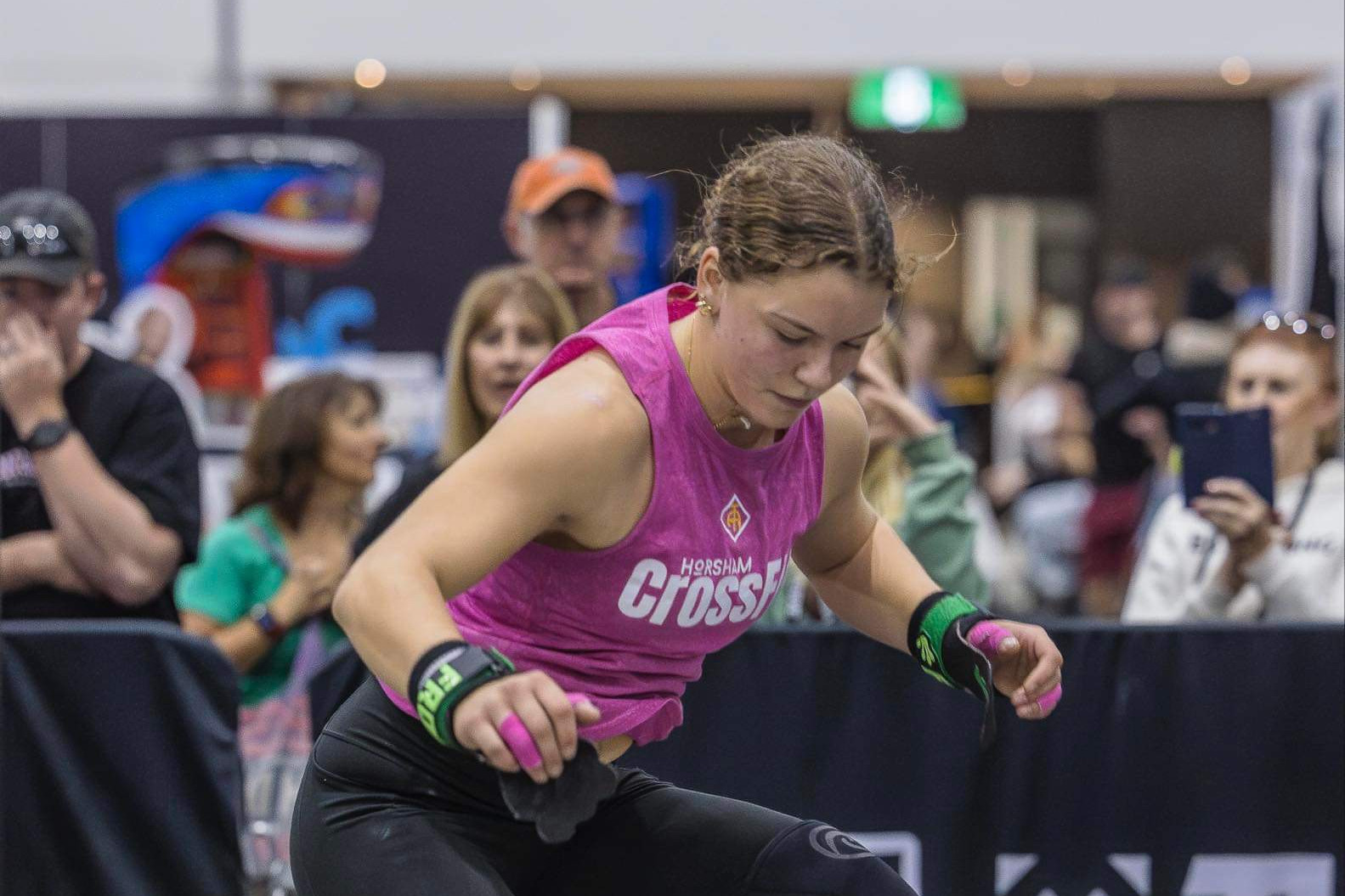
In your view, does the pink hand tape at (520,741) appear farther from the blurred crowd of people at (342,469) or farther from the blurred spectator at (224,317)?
the blurred spectator at (224,317)

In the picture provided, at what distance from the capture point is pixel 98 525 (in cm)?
402

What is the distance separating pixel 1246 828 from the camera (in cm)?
395

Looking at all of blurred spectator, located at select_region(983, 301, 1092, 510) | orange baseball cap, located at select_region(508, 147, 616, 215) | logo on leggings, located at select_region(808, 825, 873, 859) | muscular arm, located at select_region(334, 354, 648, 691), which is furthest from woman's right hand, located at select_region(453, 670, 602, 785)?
blurred spectator, located at select_region(983, 301, 1092, 510)

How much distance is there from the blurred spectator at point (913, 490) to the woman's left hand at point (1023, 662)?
162cm

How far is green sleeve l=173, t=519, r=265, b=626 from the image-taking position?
4.81 m

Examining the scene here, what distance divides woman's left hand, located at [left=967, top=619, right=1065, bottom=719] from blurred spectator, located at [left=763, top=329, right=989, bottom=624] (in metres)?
1.62

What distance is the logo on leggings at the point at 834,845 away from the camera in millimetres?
2592

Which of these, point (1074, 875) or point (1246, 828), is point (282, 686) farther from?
point (1246, 828)

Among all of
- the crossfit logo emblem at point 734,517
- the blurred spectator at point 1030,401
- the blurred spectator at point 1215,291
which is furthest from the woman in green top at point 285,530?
the blurred spectator at point 1215,291

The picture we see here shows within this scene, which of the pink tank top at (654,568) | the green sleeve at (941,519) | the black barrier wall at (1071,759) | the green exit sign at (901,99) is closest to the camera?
the pink tank top at (654,568)

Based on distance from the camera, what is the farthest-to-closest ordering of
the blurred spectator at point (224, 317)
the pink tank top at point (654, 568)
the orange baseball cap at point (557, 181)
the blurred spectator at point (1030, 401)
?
the blurred spectator at point (1030, 401)
the blurred spectator at point (224, 317)
the orange baseball cap at point (557, 181)
the pink tank top at point (654, 568)

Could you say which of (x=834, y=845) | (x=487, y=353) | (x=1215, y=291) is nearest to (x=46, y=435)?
(x=487, y=353)

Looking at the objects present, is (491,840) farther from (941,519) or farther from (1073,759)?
(941,519)

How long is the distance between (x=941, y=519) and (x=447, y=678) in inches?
95.6
